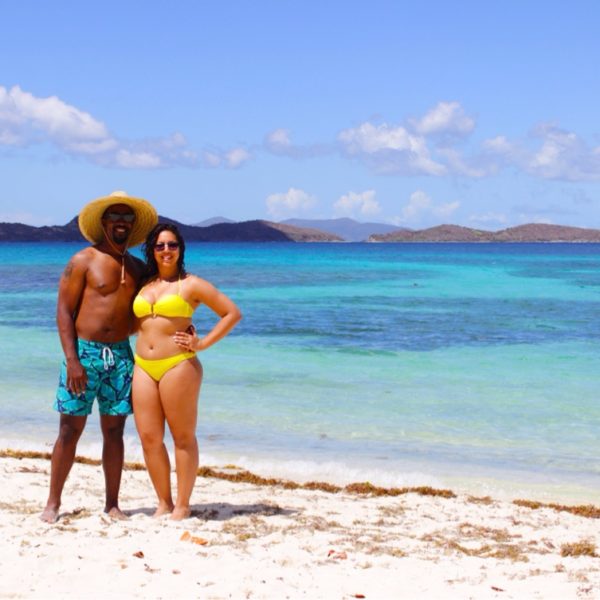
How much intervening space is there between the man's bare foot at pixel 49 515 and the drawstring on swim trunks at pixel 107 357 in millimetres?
970

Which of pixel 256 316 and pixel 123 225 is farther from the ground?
pixel 123 225

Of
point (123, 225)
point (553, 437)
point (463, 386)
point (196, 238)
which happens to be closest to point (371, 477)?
point (553, 437)

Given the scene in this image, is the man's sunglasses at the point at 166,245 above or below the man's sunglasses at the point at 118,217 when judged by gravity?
below

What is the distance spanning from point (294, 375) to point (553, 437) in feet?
16.2

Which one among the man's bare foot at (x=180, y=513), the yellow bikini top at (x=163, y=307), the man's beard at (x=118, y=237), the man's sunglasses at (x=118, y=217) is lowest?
the man's bare foot at (x=180, y=513)

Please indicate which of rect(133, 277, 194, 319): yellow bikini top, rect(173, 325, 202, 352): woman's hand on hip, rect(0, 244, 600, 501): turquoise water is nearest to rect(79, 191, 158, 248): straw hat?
rect(133, 277, 194, 319): yellow bikini top

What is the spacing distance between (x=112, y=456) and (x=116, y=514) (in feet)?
1.25

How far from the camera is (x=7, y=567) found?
465 cm

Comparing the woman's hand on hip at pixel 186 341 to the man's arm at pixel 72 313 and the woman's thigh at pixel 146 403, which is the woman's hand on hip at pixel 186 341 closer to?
the woman's thigh at pixel 146 403

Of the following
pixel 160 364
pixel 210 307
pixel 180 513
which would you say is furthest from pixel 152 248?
pixel 180 513

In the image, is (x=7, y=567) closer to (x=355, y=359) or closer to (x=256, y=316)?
(x=355, y=359)

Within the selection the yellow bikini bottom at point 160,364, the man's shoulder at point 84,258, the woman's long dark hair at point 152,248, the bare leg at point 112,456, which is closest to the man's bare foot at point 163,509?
the bare leg at point 112,456

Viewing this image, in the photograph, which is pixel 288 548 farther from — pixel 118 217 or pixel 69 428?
pixel 118 217

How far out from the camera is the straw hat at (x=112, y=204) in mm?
5566
